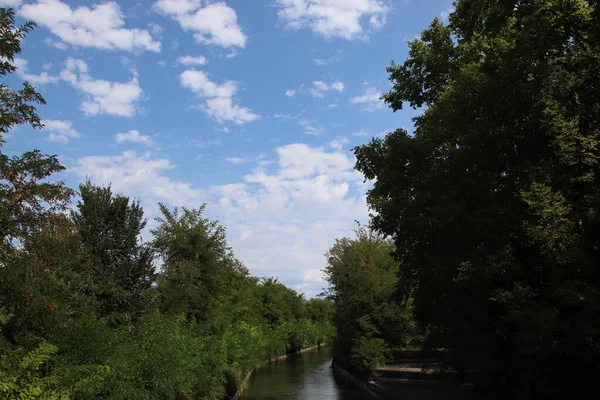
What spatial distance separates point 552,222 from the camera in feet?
32.4

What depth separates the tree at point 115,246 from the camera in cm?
1772

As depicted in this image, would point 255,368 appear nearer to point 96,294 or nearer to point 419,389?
point 419,389

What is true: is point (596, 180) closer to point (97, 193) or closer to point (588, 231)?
point (588, 231)

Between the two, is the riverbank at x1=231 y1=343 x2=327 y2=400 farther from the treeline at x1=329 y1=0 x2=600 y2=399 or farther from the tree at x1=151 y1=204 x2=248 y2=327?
the treeline at x1=329 y1=0 x2=600 y2=399

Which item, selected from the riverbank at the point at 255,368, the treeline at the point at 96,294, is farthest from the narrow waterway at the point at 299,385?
the treeline at the point at 96,294

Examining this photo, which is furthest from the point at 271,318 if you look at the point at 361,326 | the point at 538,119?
the point at 538,119

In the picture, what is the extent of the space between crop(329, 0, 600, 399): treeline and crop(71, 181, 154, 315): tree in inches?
400

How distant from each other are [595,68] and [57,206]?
1133cm

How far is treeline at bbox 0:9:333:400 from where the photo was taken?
8.09m

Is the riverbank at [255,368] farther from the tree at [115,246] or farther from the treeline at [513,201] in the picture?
the treeline at [513,201]

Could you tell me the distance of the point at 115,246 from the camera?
18547 millimetres

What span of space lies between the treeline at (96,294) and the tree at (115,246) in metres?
0.04

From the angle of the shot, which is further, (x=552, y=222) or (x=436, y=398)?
(x=436, y=398)

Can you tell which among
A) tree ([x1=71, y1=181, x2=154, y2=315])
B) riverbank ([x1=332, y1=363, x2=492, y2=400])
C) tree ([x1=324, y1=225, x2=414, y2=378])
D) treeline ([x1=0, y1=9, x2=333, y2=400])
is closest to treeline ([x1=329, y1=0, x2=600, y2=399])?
riverbank ([x1=332, y1=363, x2=492, y2=400])
